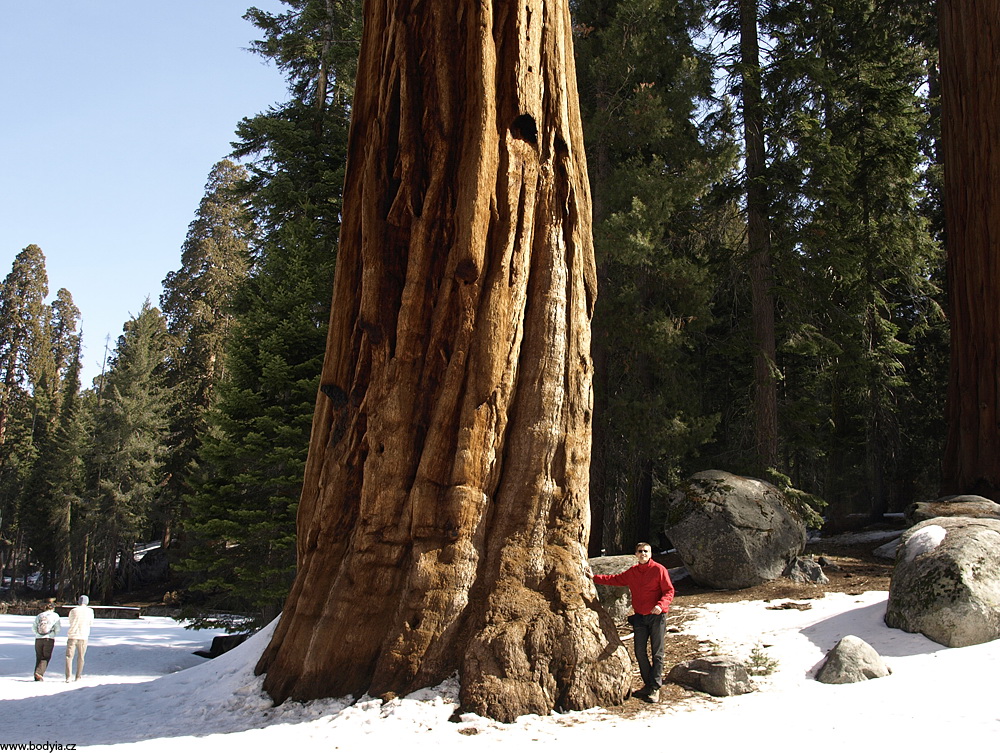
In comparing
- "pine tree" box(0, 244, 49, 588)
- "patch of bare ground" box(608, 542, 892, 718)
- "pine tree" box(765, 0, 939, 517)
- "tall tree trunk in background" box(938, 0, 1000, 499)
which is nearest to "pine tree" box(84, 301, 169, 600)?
"pine tree" box(0, 244, 49, 588)

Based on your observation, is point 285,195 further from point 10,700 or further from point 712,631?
point 712,631

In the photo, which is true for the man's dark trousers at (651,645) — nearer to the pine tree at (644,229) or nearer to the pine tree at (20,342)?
the pine tree at (644,229)

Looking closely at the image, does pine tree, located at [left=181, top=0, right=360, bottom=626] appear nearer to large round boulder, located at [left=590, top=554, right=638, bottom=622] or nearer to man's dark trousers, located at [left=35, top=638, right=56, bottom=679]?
man's dark trousers, located at [left=35, top=638, right=56, bottom=679]

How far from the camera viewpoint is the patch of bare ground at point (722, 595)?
5.87 metres

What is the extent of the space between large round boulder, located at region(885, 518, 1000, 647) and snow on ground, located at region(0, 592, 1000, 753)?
0.16 meters

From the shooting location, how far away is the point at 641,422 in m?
15.2

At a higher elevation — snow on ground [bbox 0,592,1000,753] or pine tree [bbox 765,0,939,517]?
pine tree [bbox 765,0,939,517]

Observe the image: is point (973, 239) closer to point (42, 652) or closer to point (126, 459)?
point (42, 652)

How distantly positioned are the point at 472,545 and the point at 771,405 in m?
10.1

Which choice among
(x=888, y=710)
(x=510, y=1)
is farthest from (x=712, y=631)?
(x=510, y=1)

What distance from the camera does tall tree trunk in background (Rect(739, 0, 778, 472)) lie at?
14.4 m

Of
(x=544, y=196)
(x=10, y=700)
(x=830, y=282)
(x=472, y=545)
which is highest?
(x=830, y=282)

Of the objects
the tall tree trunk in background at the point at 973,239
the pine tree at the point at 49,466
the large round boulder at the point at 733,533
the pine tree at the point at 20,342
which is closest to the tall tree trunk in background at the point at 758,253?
the large round boulder at the point at 733,533

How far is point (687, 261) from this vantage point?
15344 millimetres
